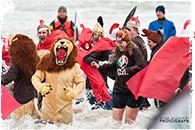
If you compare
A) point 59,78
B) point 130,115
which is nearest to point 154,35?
point 130,115

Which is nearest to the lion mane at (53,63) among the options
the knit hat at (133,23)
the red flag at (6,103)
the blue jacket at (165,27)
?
the red flag at (6,103)

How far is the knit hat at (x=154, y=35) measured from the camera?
356 cm

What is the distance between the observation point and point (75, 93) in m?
3.44

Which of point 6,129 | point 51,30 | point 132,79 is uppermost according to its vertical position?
point 51,30

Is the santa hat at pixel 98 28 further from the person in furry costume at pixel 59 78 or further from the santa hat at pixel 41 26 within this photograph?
the santa hat at pixel 41 26

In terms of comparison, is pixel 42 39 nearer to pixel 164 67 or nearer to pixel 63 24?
pixel 63 24

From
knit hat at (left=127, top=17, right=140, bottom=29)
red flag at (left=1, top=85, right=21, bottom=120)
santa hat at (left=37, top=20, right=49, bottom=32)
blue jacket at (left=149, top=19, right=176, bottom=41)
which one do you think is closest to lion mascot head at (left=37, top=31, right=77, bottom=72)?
santa hat at (left=37, top=20, right=49, bottom=32)

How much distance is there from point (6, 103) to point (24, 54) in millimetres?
301

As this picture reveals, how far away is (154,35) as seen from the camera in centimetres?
357

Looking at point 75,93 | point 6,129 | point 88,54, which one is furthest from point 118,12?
point 6,129

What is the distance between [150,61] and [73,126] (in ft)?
1.92

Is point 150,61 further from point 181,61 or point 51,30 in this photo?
point 51,30

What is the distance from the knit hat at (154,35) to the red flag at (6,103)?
2.81 feet

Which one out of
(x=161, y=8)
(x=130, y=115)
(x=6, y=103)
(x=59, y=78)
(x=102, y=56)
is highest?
(x=161, y=8)
